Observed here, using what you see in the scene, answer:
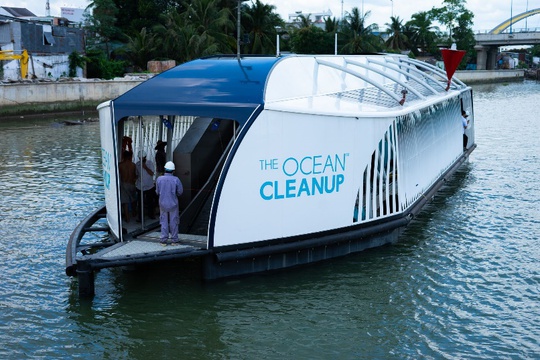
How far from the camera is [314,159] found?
39.4 feet

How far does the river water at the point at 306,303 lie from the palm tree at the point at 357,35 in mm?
57056

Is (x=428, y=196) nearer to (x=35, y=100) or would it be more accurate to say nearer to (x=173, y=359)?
(x=173, y=359)

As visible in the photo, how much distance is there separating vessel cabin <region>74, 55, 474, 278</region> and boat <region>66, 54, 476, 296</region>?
0.02 m

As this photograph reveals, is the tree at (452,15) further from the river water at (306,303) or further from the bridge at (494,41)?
the river water at (306,303)

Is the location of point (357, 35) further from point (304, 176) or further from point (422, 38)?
point (304, 176)

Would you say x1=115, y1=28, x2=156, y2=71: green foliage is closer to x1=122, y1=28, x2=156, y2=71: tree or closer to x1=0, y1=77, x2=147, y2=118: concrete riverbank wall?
x1=122, y1=28, x2=156, y2=71: tree

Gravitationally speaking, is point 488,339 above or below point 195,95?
below

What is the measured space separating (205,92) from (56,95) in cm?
3277

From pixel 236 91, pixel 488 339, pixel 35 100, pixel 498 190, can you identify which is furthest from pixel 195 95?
pixel 35 100

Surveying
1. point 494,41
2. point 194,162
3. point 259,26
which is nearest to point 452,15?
point 494,41

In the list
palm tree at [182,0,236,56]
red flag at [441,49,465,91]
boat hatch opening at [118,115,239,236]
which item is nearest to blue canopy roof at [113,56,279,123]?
boat hatch opening at [118,115,239,236]

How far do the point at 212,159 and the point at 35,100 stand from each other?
2920cm

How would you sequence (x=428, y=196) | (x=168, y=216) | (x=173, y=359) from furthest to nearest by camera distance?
(x=428, y=196) < (x=168, y=216) < (x=173, y=359)

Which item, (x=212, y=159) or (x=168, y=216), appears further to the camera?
(x=212, y=159)
